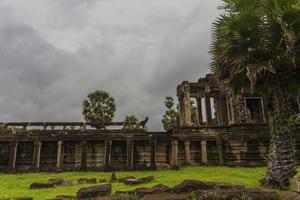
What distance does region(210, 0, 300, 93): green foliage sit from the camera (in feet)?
35.3

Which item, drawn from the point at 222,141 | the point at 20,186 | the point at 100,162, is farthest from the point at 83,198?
the point at 222,141

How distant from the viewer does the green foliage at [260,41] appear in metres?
10.8

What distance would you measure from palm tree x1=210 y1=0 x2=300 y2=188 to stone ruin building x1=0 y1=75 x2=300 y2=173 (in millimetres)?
10995

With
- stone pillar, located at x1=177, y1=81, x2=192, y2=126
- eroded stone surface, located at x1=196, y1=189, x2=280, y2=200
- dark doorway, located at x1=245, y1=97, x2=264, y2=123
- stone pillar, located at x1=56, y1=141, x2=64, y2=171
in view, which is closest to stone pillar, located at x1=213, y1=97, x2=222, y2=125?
dark doorway, located at x1=245, y1=97, x2=264, y2=123

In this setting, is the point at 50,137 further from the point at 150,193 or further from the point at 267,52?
the point at 267,52

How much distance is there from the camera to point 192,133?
2339 cm

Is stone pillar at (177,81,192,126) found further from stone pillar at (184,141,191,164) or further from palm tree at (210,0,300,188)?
palm tree at (210,0,300,188)

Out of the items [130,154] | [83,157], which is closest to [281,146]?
[130,154]

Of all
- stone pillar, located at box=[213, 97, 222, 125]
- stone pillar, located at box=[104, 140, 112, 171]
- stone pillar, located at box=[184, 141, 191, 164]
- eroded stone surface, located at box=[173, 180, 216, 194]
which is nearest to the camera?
eroded stone surface, located at box=[173, 180, 216, 194]

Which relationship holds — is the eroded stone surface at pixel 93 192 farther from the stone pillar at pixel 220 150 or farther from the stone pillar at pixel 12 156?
the stone pillar at pixel 220 150

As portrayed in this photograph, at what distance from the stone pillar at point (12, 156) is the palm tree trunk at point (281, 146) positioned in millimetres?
17589

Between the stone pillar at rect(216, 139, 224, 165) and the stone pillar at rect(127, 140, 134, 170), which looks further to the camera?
the stone pillar at rect(216, 139, 224, 165)

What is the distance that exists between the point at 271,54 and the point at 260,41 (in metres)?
0.65

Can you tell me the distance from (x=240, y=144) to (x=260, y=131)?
7.01 ft
